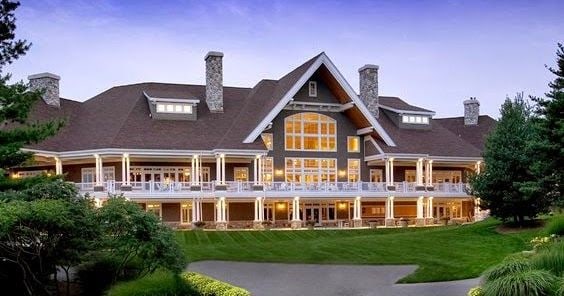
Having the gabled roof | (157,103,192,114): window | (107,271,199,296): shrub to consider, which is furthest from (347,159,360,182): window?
(107,271,199,296): shrub

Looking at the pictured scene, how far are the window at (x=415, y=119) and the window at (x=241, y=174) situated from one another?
14263mm

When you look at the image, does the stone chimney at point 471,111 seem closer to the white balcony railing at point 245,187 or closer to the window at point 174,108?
the white balcony railing at point 245,187

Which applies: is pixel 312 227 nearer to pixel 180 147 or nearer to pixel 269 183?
pixel 269 183

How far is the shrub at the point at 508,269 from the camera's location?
13.5 m

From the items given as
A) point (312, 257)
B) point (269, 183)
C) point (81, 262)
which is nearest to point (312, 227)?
point (269, 183)

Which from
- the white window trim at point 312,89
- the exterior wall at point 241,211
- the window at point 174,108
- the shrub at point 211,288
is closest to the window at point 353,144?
the white window trim at point 312,89

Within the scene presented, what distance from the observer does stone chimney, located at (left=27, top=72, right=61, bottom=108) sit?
145 feet

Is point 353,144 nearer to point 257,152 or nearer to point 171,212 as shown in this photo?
point 257,152

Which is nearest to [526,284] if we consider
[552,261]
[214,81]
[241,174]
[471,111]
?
[552,261]

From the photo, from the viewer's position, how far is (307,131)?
45.7 m

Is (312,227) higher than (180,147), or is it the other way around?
(180,147)

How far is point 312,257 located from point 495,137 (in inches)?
523

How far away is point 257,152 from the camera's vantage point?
4075cm

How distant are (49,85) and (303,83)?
18.4 m
